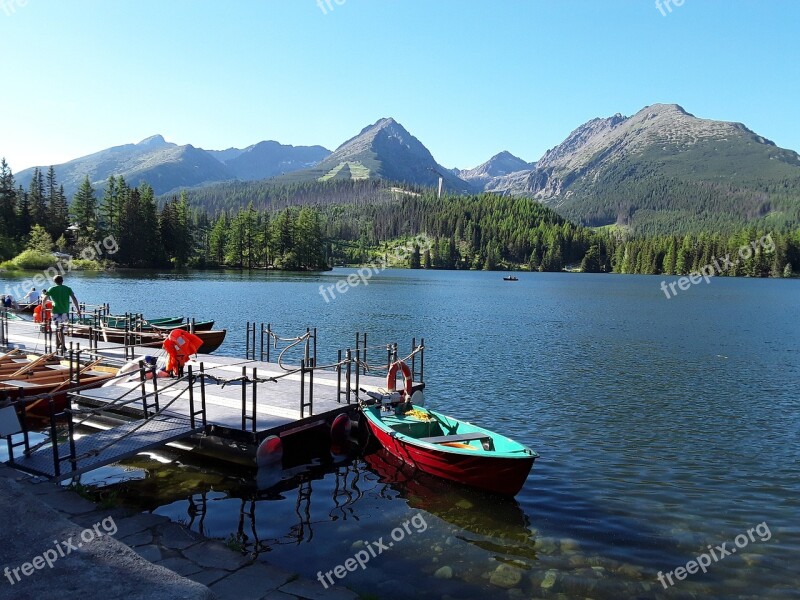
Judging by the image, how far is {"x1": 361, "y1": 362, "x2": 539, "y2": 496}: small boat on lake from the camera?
14.2 metres

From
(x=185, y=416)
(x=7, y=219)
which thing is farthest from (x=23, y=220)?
(x=185, y=416)

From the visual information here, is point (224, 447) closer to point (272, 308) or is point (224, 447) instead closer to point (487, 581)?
point (487, 581)

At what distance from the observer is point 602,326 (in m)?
55.5

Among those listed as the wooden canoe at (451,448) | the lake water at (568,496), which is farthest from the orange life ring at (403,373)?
the lake water at (568,496)

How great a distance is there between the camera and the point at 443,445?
1543cm

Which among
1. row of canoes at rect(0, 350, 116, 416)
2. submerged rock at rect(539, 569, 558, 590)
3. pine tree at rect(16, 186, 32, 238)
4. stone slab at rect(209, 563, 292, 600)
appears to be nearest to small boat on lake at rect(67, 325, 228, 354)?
row of canoes at rect(0, 350, 116, 416)

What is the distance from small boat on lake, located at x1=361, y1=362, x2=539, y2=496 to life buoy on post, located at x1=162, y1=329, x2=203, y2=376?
622 cm

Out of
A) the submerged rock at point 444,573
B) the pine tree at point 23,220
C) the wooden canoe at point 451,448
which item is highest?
the pine tree at point 23,220

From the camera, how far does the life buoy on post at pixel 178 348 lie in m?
A: 18.8

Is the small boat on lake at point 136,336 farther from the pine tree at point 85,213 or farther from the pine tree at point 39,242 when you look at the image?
the pine tree at point 85,213

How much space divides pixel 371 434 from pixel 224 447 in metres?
4.87

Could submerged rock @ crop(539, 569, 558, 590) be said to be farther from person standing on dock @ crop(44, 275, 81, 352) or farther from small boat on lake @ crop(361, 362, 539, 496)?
person standing on dock @ crop(44, 275, 81, 352)

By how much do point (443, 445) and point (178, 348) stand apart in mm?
9515

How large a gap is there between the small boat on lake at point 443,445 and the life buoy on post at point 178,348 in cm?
622
